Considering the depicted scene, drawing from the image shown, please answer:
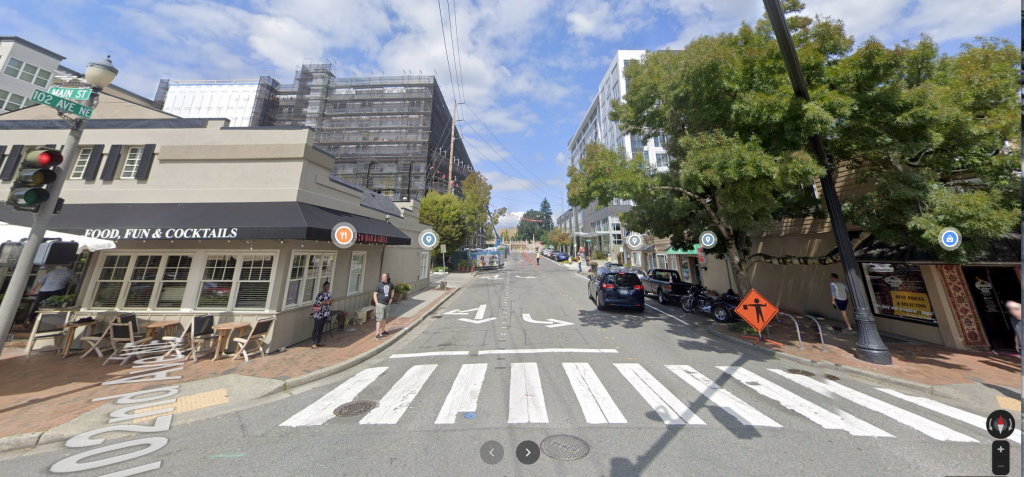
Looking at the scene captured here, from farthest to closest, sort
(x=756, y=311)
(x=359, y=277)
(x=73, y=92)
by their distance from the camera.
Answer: (x=359, y=277)
(x=756, y=311)
(x=73, y=92)

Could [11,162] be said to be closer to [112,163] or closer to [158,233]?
[112,163]

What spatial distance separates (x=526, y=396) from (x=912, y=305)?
12.1 metres

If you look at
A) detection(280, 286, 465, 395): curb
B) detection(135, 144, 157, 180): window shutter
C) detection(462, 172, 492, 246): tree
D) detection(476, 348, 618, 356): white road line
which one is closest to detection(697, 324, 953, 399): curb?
detection(476, 348, 618, 356): white road line

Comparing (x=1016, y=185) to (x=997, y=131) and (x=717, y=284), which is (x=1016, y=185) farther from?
(x=717, y=284)

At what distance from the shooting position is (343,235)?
9250 millimetres

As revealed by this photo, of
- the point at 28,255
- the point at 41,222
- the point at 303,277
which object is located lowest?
the point at 303,277

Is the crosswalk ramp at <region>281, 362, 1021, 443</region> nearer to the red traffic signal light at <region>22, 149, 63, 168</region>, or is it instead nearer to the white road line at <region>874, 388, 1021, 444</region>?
the white road line at <region>874, 388, 1021, 444</region>

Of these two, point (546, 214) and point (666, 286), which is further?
point (546, 214)

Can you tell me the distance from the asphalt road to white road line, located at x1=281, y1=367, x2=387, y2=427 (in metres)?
0.04

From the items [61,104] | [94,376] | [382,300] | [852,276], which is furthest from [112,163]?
[852,276]

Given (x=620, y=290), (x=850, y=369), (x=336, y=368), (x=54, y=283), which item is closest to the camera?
(x=850, y=369)

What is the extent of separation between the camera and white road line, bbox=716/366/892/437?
4488mm

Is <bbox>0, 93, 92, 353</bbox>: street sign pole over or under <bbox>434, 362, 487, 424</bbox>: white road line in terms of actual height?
over

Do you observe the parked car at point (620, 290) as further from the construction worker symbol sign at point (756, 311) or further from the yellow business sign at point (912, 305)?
the yellow business sign at point (912, 305)
